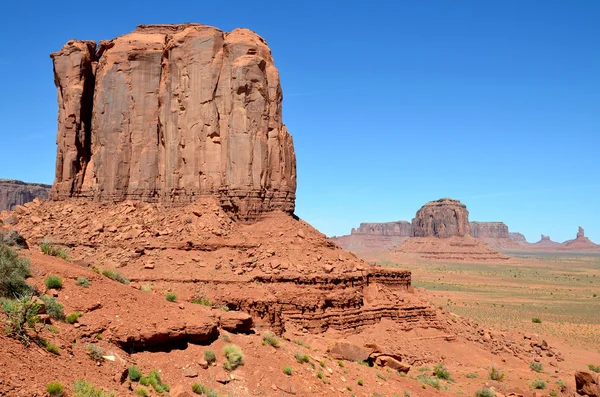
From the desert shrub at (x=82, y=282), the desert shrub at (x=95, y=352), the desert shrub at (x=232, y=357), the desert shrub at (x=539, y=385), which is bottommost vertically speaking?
the desert shrub at (x=539, y=385)

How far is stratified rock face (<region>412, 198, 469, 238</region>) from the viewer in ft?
514

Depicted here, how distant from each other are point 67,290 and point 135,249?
1948 cm

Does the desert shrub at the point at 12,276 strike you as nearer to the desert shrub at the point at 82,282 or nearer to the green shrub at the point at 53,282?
the green shrub at the point at 53,282

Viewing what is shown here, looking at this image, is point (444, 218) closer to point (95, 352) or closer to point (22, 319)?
point (95, 352)

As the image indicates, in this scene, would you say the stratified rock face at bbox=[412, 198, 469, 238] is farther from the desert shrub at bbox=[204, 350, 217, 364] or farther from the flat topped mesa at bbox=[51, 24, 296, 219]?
the desert shrub at bbox=[204, 350, 217, 364]

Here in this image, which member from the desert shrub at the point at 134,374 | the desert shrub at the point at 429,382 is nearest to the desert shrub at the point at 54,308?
the desert shrub at the point at 134,374

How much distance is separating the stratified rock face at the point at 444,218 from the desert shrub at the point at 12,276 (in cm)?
14933

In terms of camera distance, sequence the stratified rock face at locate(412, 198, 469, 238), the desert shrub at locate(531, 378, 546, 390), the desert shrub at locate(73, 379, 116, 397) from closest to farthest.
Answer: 1. the desert shrub at locate(73, 379, 116, 397)
2. the desert shrub at locate(531, 378, 546, 390)
3. the stratified rock face at locate(412, 198, 469, 238)

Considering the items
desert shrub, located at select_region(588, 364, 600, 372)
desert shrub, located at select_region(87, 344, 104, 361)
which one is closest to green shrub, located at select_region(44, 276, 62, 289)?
desert shrub, located at select_region(87, 344, 104, 361)

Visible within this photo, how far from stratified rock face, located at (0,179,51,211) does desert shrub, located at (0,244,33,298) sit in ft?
369

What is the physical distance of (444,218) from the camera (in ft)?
519

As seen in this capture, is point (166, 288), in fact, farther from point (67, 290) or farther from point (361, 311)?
point (67, 290)

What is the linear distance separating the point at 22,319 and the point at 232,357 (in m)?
5.97

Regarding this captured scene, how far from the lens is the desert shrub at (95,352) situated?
12.7m
